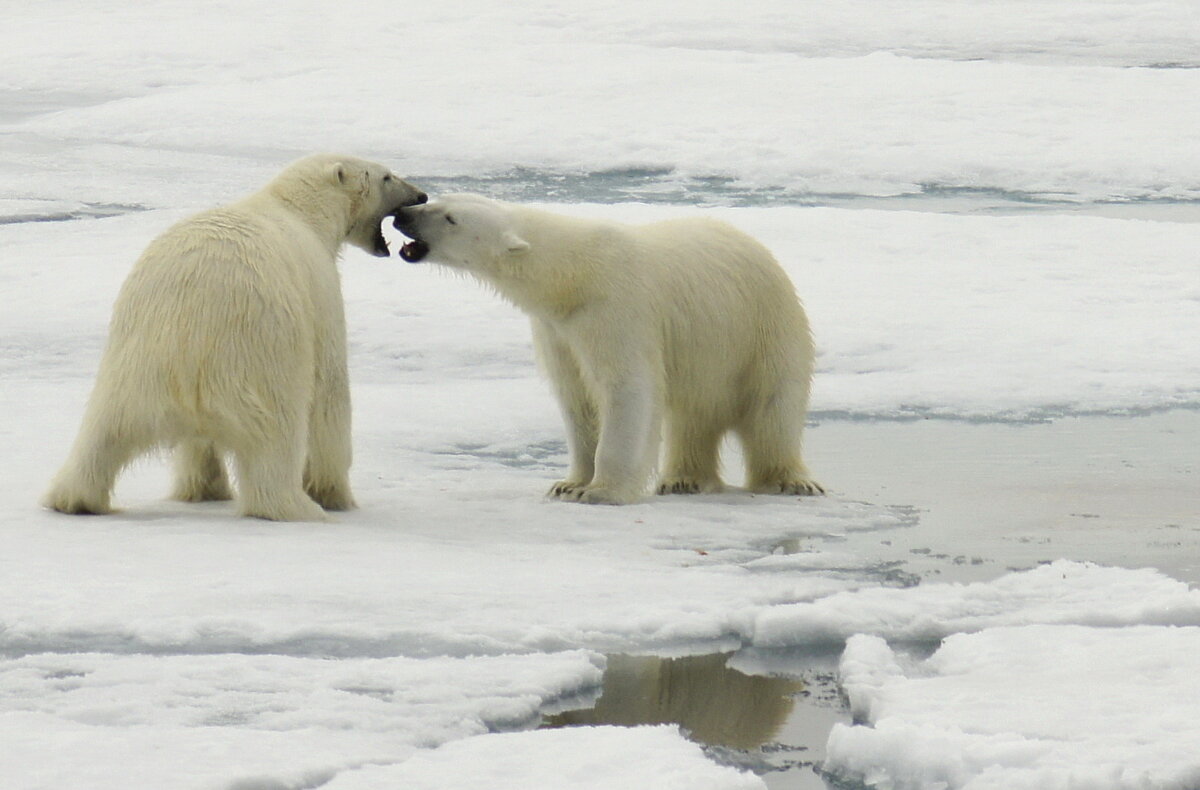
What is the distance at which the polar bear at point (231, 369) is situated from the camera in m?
4.25

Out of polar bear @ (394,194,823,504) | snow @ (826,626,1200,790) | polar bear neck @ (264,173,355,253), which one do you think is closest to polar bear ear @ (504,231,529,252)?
polar bear @ (394,194,823,504)

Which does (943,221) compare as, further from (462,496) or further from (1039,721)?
(1039,721)

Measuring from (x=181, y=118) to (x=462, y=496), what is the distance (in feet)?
36.1

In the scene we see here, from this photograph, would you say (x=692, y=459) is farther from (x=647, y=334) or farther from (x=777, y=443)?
(x=647, y=334)

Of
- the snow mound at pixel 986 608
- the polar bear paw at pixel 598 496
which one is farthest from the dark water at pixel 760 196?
the snow mound at pixel 986 608

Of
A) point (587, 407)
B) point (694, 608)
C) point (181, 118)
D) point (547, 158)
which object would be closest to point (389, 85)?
point (181, 118)

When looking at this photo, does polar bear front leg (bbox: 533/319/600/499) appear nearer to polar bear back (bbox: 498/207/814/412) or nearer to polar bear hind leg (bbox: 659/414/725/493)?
polar bear back (bbox: 498/207/814/412)

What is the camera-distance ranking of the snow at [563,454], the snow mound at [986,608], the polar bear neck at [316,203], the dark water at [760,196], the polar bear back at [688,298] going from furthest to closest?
the dark water at [760,196] < the polar bear back at [688,298] < the polar bear neck at [316,203] < the snow mound at [986,608] < the snow at [563,454]

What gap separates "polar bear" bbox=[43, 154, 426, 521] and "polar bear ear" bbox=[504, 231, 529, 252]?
585 mm

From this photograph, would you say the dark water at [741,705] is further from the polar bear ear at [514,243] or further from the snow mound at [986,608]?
the polar bear ear at [514,243]

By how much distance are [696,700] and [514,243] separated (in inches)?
86.1

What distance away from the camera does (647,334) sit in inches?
201

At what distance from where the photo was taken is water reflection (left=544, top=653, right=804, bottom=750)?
9.90 feet

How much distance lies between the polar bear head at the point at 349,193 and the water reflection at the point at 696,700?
215 centimetres
